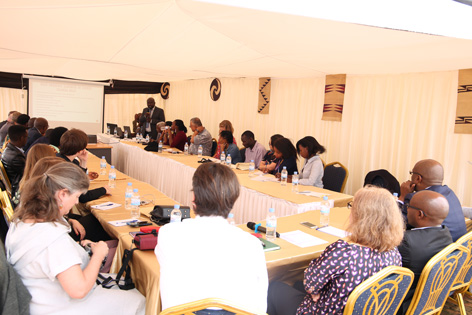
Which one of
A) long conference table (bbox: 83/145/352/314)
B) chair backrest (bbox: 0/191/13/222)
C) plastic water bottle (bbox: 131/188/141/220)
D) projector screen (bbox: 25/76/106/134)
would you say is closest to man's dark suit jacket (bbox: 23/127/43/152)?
long conference table (bbox: 83/145/352/314)

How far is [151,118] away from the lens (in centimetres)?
920

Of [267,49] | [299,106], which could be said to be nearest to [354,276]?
[267,49]

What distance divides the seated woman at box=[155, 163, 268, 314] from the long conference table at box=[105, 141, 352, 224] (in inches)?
77.2

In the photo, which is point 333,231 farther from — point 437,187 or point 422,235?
point 437,187

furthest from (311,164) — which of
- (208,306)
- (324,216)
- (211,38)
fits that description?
(208,306)

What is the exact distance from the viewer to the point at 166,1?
2.77 meters

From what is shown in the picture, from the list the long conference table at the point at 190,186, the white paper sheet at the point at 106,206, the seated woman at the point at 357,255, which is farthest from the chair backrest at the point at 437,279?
the white paper sheet at the point at 106,206

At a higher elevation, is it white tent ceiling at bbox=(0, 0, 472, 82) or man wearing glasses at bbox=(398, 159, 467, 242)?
white tent ceiling at bbox=(0, 0, 472, 82)

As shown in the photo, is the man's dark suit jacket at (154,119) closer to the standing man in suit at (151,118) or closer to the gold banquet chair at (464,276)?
the standing man in suit at (151,118)

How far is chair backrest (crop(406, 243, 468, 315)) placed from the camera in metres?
1.83

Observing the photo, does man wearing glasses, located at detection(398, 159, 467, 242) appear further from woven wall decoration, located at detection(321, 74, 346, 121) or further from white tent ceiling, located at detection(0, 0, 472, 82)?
woven wall decoration, located at detection(321, 74, 346, 121)

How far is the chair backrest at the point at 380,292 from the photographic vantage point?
1.50 meters

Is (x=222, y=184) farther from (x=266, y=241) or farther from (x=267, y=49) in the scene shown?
(x=267, y=49)

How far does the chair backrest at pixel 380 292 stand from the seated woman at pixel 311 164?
2.71 metres
